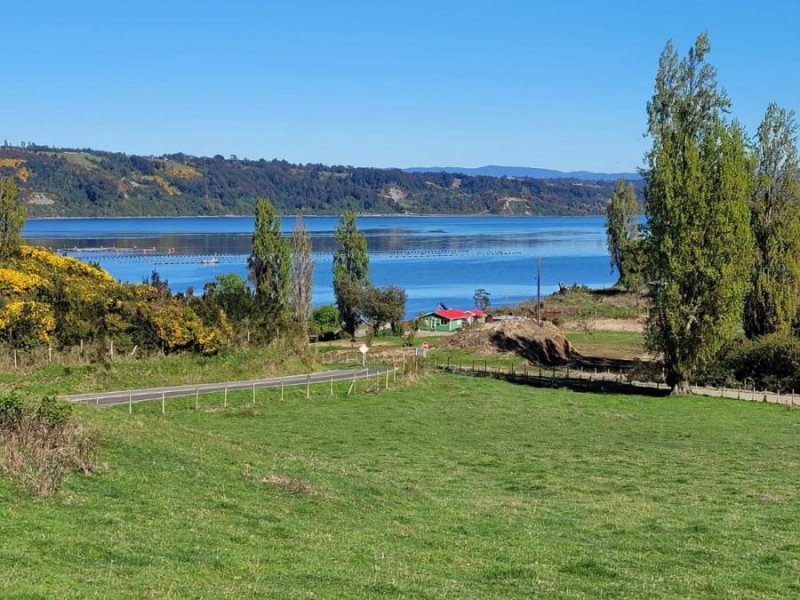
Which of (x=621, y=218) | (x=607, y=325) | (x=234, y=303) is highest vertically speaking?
(x=621, y=218)

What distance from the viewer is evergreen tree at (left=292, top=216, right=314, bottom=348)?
7344cm

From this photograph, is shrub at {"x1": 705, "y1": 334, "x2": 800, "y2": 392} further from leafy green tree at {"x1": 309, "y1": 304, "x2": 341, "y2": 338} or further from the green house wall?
leafy green tree at {"x1": 309, "y1": 304, "x2": 341, "y2": 338}

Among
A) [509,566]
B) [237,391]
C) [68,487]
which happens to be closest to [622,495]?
[509,566]

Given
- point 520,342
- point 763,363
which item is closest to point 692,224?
point 763,363

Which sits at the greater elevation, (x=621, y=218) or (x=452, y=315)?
(x=621, y=218)

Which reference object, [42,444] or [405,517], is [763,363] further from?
[42,444]

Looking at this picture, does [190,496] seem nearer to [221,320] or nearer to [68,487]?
[68,487]

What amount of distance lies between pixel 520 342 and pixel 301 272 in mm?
17671

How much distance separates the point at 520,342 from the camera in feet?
239

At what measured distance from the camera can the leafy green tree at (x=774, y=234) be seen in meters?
62.1

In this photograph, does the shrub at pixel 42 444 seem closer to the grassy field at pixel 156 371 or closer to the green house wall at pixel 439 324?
the grassy field at pixel 156 371

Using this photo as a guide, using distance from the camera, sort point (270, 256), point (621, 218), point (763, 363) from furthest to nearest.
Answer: point (621, 218) → point (270, 256) → point (763, 363)

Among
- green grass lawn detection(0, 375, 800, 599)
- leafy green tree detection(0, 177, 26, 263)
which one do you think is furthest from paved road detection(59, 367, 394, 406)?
leafy green tree detection(0, 177, 26, 263)

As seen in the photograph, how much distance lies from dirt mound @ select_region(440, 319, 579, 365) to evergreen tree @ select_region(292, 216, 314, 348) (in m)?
11.2
